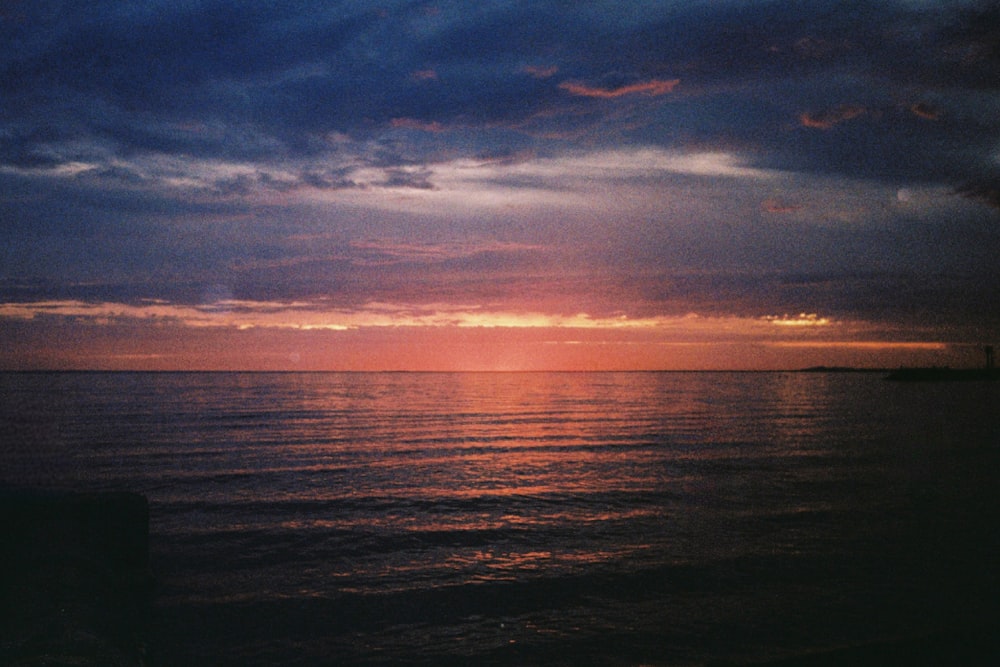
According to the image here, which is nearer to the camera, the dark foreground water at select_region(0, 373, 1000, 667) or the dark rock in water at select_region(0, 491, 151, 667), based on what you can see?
the dark rock in water at select_region(0, 491, 151, 667)

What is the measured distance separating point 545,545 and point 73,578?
9.83 meters

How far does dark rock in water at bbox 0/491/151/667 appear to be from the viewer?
769 centimetres

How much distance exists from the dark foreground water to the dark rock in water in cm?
74

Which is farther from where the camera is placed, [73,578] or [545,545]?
[545,545]

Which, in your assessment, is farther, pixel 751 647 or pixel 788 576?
pixel 788 576

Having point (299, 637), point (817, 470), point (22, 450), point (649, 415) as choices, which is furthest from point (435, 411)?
point (299, 637)

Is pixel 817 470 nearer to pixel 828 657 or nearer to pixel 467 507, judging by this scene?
pixel 467 507

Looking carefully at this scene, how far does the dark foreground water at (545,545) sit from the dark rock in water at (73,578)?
0.74 metres

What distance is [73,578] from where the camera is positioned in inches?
397

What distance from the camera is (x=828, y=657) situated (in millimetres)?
7859

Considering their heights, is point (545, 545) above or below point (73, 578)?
below

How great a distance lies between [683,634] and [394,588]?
A: 5.59 meters

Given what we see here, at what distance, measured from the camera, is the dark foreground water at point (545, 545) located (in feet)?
33.8

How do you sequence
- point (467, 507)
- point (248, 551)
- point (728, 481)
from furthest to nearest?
point (728, 481) → point (467, 507) → point (248, 551)
